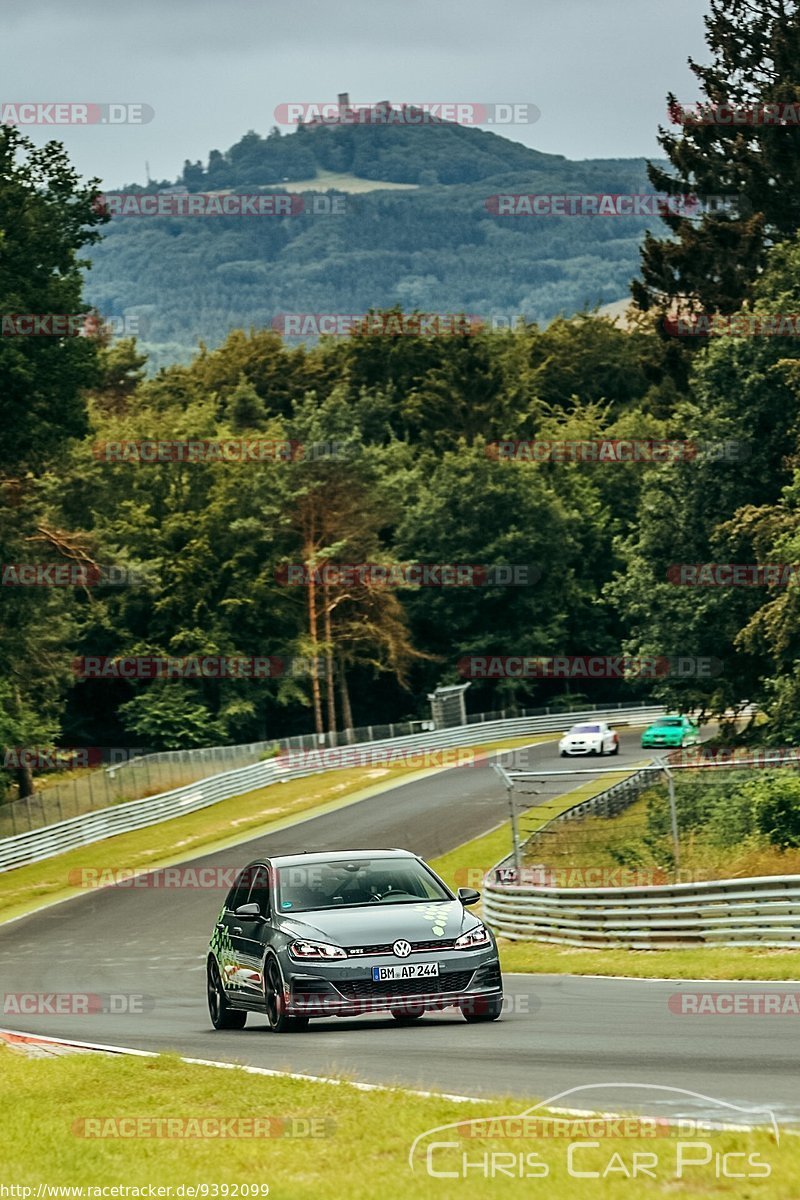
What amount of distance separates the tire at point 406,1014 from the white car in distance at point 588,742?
5142cm

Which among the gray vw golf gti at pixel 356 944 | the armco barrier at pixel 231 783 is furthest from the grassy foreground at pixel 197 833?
the gray vw golf gti at pixel 356 944

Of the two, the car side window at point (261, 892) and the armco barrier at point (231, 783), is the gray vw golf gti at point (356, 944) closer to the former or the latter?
the car side window at point (261, 892)

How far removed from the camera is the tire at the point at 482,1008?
14.6 meters

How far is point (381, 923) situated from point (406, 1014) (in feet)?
3.15

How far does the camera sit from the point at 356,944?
1426 cm

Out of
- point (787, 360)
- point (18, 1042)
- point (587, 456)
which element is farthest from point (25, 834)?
point (587, 456)

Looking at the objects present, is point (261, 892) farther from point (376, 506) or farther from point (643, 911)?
point (376, 506)

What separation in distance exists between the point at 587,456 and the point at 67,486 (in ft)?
99.8

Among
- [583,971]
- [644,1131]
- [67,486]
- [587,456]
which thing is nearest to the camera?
[644,1131]

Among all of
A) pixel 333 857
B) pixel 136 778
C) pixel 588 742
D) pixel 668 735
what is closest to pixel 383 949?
pixel 333 857

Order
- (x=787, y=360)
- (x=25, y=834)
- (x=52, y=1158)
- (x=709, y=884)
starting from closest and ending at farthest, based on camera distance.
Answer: (x=52, y=1158) < (x=709, y=884) < (x=787, y=360) < (x=25, y=834)

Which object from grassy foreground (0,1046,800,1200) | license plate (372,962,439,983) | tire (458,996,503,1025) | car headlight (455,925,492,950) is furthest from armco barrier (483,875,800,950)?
grassy foreground (0,1046,800,1200)

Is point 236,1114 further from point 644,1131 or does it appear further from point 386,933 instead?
point 386,933

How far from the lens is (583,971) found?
20.9 meters
